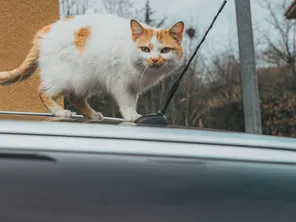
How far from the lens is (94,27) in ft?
8.07

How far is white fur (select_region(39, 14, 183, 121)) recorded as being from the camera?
2365 millimetres

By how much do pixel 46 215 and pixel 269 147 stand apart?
2.20 ft

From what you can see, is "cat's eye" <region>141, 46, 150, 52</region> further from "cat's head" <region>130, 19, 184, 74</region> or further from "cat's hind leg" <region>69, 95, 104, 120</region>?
"cat's hind leg" <region>69, 95, 104, 120</region>

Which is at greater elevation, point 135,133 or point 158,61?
point 158,61

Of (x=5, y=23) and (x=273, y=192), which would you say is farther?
(x=5, y=23)

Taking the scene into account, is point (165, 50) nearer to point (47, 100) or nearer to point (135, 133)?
point (47, 100)

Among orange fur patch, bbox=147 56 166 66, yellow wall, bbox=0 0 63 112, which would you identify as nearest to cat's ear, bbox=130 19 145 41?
orange fur patch, bbox=147 56 166 66

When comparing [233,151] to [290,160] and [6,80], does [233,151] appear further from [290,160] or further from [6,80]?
[6,80]

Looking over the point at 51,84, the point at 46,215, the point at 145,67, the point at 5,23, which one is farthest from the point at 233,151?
the point at 5,23

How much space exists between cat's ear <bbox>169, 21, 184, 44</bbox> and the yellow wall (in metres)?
2.27

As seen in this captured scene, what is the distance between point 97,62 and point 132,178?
1141mm

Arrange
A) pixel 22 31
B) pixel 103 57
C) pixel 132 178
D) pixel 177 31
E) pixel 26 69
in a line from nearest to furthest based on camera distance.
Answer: pixel 132 178 → pixel 103 57 → pixel 177 31 → pixel 26 69 → pixel 22 31

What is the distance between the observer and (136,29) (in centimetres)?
236

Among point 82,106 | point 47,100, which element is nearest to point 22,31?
point 82,106
